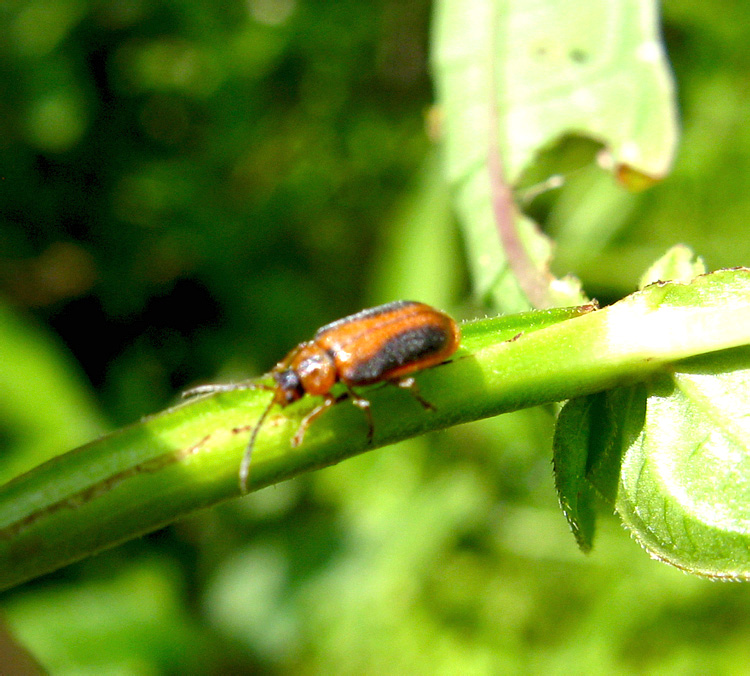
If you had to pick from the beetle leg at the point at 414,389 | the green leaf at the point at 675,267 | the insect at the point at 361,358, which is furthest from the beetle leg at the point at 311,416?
the green leaf at the point at 675,267

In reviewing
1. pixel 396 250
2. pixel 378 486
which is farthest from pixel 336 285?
pixel 378 486

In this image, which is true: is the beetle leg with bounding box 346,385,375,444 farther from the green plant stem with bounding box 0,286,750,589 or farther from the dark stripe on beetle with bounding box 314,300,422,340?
the dark stripe on beetle with bounding box 314,300,422,340

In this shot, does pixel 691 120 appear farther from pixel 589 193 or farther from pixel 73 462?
pixel 73 462

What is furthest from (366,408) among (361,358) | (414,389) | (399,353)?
(361,358)

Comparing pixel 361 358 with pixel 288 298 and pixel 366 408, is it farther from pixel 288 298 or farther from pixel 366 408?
pixel 288 298

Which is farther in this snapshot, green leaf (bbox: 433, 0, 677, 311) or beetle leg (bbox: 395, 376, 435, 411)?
green leaf (bbox: 433, 0, 677, 311)

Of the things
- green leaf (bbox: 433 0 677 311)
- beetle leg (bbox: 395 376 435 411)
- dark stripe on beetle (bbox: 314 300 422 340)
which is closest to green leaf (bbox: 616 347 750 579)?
beetle leg (bbox: 395 376 435 411)

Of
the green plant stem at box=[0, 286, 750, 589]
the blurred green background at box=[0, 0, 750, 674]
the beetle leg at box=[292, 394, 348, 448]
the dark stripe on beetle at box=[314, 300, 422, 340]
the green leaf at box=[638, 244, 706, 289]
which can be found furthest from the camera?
the blurred green background at box=[0, 0, 750, 674]

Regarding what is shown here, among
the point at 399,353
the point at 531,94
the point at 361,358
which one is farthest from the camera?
the point at 531,94
